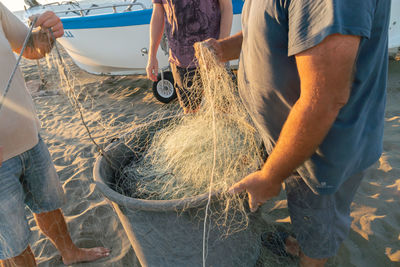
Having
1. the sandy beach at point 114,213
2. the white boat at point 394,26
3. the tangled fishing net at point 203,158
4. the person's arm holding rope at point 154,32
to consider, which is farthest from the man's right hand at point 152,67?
the white boat at point 394,26

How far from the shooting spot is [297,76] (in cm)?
109

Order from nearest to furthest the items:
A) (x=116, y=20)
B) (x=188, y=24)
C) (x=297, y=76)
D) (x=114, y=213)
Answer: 1. (x=297, y=76)
2. (x=188, y=24)
3. (x=114, y=213)
4. (x=116, y=20)

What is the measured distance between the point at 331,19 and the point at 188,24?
6.11ft

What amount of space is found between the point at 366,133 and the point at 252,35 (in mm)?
718

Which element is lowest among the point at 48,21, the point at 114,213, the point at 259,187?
the point at 114,213

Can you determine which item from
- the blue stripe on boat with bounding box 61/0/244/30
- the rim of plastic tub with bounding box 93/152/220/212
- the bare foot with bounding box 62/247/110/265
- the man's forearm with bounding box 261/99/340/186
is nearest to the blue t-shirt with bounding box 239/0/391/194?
the man's forearm with bounding box 261/99/340/186

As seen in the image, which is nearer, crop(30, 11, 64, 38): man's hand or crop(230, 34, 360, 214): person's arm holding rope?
crop(230, 34, 360, 214): person's arm holding rope

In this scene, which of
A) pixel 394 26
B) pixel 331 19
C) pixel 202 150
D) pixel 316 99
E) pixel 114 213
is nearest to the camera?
pixel 331 19

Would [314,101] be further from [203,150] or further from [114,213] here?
[114,213]

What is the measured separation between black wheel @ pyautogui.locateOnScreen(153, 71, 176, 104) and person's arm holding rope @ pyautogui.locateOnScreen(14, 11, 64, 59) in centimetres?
292

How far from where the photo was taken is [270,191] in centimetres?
116

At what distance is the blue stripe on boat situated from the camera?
4.52m

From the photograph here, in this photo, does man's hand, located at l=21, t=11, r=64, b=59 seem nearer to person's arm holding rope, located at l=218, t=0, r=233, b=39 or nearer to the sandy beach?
the sandy beach

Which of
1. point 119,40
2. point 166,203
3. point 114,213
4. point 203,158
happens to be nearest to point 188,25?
point 203,158
